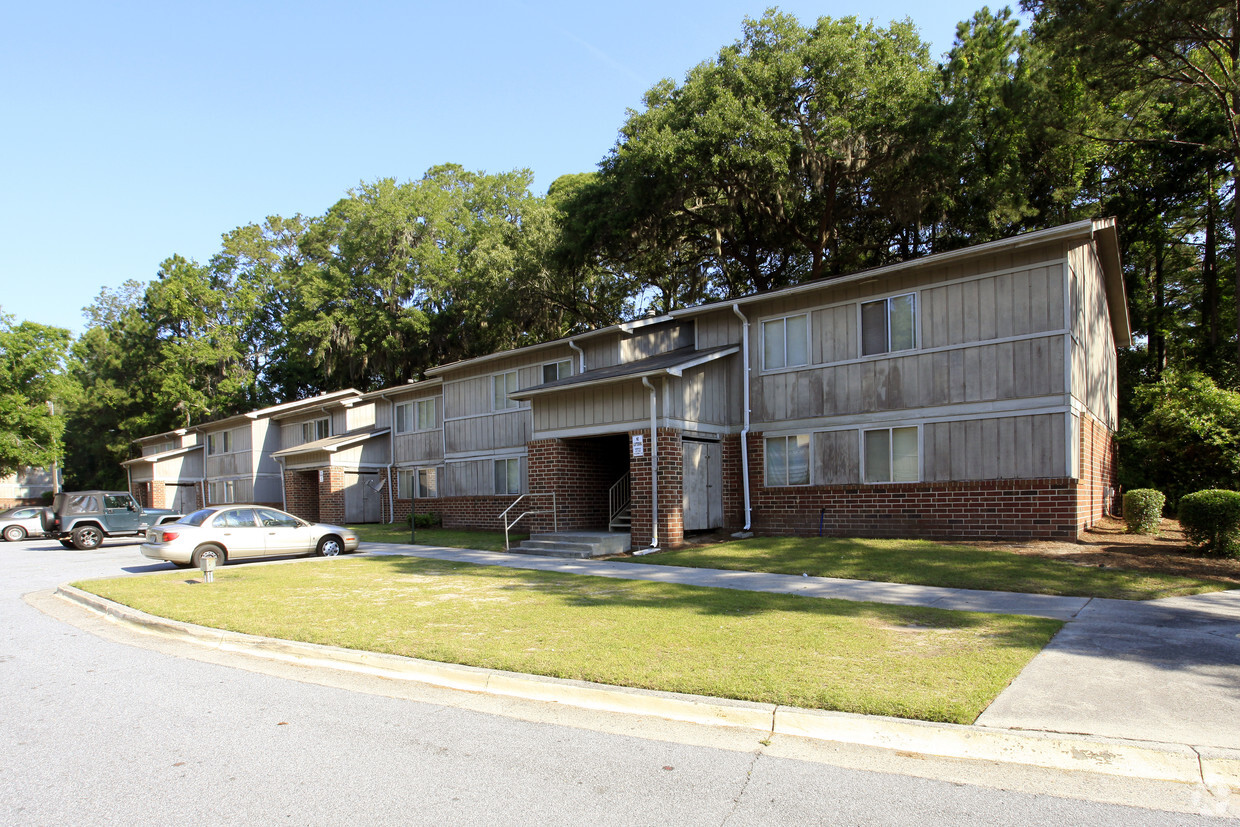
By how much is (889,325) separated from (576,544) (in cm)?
860

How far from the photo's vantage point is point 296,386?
2249 inches

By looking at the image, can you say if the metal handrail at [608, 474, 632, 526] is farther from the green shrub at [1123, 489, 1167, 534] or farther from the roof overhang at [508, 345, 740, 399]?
the green shrub at [1123, 489, 1167, 534]

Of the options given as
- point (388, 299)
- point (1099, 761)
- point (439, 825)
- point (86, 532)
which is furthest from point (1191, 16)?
point (388, 299)

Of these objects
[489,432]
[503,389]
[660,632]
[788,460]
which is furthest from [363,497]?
[660,632]

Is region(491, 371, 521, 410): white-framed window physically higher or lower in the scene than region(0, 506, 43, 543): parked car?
higher

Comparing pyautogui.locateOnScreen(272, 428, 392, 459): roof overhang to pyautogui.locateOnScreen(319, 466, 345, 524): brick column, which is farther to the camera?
pyautogui.locateOnScreen(319, 466, 345, 524): brick column

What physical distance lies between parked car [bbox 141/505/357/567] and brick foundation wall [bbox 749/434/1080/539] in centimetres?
1066

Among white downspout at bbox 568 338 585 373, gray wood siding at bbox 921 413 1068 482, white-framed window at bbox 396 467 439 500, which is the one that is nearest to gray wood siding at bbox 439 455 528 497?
white-framed window at bbox 396 467 439 500

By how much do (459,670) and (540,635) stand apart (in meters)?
1.38

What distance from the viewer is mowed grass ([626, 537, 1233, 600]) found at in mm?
10523

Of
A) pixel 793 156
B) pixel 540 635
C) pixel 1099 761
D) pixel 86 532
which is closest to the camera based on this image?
pixel 1099 761

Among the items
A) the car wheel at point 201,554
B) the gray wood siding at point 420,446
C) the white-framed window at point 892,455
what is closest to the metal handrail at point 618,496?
the white-framed window at point 892,455

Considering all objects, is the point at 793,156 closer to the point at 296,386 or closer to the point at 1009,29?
the point at 1009,29

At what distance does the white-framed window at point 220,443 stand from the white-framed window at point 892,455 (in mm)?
37892
